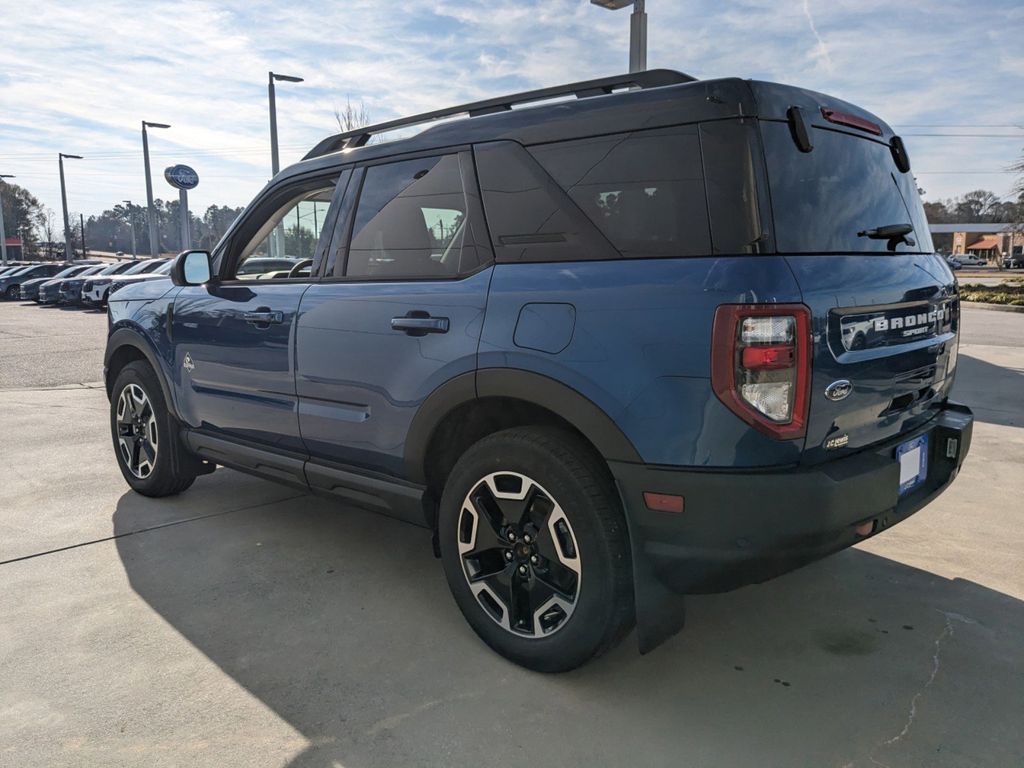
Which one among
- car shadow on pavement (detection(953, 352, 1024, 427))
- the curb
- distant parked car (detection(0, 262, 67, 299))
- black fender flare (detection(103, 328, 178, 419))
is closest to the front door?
black fender flare (detection(103, 328, 178, 419))

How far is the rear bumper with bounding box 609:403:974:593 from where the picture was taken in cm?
217

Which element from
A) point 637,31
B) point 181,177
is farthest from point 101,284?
point 637,31

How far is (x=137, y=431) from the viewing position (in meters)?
4.66

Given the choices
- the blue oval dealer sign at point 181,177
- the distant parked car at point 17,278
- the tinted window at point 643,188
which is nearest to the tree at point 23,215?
the distant parked car at point 17,278

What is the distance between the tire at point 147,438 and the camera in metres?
4.46

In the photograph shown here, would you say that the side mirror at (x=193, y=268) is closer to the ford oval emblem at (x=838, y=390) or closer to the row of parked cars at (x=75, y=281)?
the ford oval emblem at (x=838, y=390)

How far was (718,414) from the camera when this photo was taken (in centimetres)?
215

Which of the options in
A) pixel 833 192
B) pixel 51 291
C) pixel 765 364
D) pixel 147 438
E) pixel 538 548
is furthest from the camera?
pixel 51 291

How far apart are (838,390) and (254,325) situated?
2.63m

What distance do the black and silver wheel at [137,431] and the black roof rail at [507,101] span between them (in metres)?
1.91

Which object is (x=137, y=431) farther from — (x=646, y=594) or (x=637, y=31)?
(x=637, y=31)

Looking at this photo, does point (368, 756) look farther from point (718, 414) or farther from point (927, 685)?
point (927, 685)

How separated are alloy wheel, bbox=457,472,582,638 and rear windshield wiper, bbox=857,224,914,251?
141 cm

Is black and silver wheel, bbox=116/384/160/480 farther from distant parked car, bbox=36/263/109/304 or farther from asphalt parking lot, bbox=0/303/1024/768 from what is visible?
distant parked car, bbox=36/263/109/304
